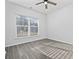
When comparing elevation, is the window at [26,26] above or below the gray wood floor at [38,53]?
above

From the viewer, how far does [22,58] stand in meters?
2.42

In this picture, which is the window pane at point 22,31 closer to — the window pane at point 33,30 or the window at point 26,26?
the window at point 26,26

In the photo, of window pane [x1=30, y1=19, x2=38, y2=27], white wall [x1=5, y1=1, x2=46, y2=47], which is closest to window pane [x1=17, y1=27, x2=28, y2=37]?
white wall [x1=5, y1=1, x2=46, y2=47]

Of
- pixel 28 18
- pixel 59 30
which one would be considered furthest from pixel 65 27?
pixel 28 18

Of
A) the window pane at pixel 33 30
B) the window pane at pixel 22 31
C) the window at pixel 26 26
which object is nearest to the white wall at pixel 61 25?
the window pane at pixel 33 30

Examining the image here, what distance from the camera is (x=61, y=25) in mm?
5188

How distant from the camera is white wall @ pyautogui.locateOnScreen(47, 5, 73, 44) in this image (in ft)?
14.9

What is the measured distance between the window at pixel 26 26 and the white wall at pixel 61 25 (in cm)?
152

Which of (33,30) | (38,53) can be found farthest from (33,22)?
(38,53)

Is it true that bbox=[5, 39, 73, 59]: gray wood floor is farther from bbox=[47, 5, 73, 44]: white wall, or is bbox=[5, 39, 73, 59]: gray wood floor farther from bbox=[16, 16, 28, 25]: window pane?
bbox=[16, 16, 28, 25]: window pane

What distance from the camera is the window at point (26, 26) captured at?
464cm

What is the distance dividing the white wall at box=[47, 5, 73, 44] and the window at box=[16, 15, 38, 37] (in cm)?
152
